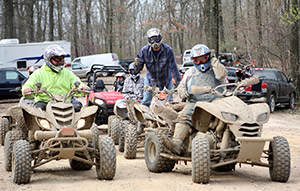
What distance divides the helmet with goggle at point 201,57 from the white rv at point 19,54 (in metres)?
29.7

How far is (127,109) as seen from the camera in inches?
439

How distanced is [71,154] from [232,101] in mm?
2324

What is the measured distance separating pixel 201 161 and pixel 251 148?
2.22ft

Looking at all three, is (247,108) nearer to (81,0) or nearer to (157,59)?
(157,59)

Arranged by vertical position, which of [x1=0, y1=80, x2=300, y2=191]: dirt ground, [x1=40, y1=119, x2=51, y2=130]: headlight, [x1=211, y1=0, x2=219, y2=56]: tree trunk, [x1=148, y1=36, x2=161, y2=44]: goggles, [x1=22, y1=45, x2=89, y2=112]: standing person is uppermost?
[x1=211, y1=0, x2=219, y2=56]: tree trunk

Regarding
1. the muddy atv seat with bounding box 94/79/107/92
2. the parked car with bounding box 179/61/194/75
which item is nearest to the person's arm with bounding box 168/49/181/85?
the muddy atv seat with bounding box 94/79/107/92

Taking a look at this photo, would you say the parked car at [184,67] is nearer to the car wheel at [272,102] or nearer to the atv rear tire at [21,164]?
the car wheel at [272,102]

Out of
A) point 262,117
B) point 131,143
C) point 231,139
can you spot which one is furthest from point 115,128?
point 262,117

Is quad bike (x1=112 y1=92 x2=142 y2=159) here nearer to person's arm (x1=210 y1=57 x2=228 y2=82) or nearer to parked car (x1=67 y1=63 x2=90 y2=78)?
person's arm (x1=210 y1=57 x2=228 y2=82)

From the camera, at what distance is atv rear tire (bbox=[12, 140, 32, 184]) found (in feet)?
23.0

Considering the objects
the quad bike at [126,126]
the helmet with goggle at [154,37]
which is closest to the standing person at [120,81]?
the quad bike at [126,126]

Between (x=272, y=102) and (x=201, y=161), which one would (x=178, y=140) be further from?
(x=272, y=102)

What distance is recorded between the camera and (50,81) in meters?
8.15

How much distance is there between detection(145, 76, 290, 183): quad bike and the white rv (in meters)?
30.3
